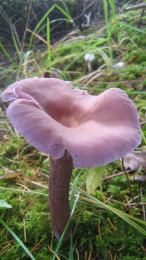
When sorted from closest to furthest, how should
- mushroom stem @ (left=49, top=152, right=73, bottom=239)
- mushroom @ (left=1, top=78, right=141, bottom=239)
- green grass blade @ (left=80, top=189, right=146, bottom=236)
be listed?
1. mushroom @ (left=1, top=78, right=141, bottom=239)
2. mushroom stem @ (left=49, top=152, right=73, bottom=239)
3. green grass blade @ (left=80, top=189, right=146, bottom=236)

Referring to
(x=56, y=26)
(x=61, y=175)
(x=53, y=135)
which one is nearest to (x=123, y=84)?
(x=61, y=175)

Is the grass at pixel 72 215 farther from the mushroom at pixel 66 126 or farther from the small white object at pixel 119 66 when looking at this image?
the small white object at pixel 119 66

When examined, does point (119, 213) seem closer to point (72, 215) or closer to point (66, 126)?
point (72, 215)

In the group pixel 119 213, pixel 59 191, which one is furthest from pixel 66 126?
pixel 119 213

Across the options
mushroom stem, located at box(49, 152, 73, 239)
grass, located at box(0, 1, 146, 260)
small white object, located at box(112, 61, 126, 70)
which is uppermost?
small white object, located at box(112, 61, 126, 70)

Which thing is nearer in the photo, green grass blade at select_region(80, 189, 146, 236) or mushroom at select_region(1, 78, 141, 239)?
mushroom at select_region(1, 78, 141, 239)

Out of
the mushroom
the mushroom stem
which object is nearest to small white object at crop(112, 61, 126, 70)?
the mushroom

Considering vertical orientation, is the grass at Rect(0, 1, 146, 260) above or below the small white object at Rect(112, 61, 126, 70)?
below

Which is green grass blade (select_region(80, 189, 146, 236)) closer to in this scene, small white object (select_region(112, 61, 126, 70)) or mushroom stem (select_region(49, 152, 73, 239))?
mushroom stem (select_region(49, 152, 73, 239))
